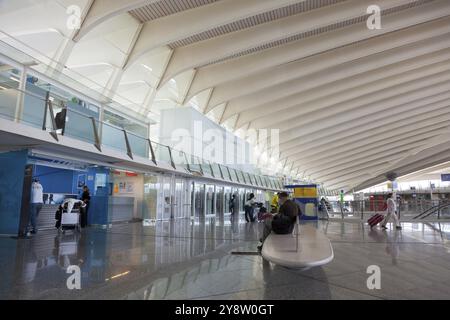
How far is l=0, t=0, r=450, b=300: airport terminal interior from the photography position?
381 centimetres

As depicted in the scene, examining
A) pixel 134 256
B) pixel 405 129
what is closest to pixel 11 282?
pixel 134 256

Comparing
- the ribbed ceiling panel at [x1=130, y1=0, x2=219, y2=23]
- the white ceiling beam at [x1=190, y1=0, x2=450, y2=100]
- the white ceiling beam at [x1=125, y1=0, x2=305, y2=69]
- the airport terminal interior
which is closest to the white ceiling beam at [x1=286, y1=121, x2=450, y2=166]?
the airport terminal interior

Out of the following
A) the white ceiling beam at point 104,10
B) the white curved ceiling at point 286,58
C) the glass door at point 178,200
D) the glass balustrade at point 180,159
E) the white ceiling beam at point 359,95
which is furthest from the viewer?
the white ceiling beam at point 359,95

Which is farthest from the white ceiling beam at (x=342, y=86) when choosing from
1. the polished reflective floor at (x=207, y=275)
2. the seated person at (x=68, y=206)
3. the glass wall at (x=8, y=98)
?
the glass wall at (x=8, y=98)

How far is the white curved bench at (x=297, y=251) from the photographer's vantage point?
10.1 feet

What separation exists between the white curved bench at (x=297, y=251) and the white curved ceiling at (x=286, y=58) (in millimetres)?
9805

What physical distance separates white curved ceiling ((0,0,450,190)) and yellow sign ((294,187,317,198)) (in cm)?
708

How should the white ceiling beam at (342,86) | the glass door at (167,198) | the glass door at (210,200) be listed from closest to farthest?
the glass door at (167,198), the white ceiling beam at (342,86), the glass door at (210,200)

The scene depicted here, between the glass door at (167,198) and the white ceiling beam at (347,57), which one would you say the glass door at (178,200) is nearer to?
the glass door at (167,198)

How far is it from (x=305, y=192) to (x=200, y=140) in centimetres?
885

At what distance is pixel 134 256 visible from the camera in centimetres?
511

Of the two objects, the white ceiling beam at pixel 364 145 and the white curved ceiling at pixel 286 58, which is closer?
the white curved ceiling at pixel 286 58

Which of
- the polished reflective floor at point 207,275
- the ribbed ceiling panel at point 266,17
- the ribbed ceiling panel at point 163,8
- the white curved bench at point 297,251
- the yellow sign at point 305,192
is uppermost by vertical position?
the ribbed ceiling panel at point 266,17

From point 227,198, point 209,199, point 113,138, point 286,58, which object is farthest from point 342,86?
point 113,138
